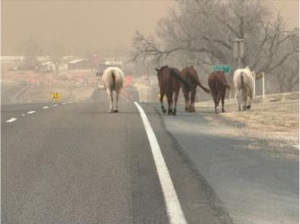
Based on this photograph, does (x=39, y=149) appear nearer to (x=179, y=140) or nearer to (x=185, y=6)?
(x=179, y=140)

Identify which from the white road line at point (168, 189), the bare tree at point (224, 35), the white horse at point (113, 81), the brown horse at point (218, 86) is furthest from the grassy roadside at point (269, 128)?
the bare tree at point (224, 35)

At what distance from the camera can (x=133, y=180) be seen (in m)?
7.14

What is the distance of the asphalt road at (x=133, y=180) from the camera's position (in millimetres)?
5543

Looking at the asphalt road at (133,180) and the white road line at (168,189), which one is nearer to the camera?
the white road line at (168,189)

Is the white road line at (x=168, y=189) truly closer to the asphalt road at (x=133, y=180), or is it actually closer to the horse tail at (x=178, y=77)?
the asphalt road at (x=133, y=180)

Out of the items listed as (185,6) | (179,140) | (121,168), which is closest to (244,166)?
(121,168)

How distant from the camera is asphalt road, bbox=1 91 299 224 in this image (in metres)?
5.54

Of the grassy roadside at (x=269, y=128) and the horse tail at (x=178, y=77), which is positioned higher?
the horse tail at (x=178, y=77)

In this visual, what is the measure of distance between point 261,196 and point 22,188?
286 centimetres

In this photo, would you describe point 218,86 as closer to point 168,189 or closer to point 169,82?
point 169,82

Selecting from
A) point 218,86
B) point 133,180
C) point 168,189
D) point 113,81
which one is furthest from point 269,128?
point 168,189

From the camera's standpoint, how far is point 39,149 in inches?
391

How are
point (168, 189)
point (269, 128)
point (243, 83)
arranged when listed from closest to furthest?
point (168, 189) → point (269, 128) → point (243, 83)

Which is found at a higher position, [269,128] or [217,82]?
[217,82]
